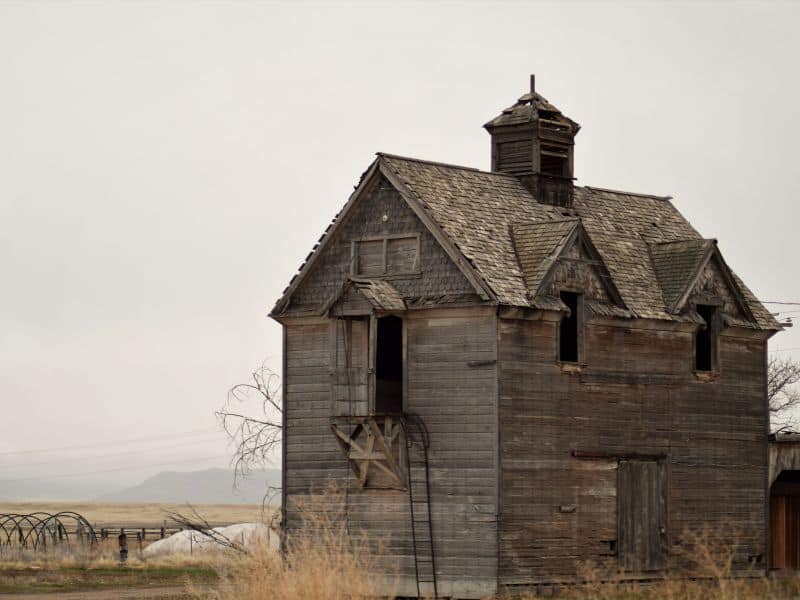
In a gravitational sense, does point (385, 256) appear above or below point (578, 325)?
above

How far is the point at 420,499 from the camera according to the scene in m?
34.7

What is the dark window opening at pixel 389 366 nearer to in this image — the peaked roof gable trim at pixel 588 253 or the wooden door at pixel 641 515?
the peaked roof gable trim at pixel 588 253

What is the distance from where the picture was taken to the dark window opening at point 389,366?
37062 millimetres

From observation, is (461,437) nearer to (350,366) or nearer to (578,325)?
(350,366)

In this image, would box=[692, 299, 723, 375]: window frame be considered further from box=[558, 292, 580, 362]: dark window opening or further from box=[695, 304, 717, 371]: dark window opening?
box=[558, 292, 580, 362]: dark window opening

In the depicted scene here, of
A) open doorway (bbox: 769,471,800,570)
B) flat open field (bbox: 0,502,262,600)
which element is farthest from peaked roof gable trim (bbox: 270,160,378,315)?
open doorway (bbox: 769,471,800,570)

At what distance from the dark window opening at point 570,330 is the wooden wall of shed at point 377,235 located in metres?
3.16

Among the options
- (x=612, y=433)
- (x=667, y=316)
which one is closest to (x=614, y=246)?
(x=667, y=316)

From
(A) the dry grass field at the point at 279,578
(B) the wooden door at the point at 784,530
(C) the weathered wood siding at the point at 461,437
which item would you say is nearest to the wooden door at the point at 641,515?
(A) the dry grass field at the point at 279,578

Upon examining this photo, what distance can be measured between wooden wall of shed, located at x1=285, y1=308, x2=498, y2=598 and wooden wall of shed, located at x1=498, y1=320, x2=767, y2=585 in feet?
1.10

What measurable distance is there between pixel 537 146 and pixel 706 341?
657 centimetres

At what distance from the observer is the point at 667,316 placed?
126 feet

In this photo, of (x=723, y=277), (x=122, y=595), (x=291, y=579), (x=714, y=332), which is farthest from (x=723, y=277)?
(x=291, y=579)

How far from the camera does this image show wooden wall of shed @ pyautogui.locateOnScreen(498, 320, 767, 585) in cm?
3428
